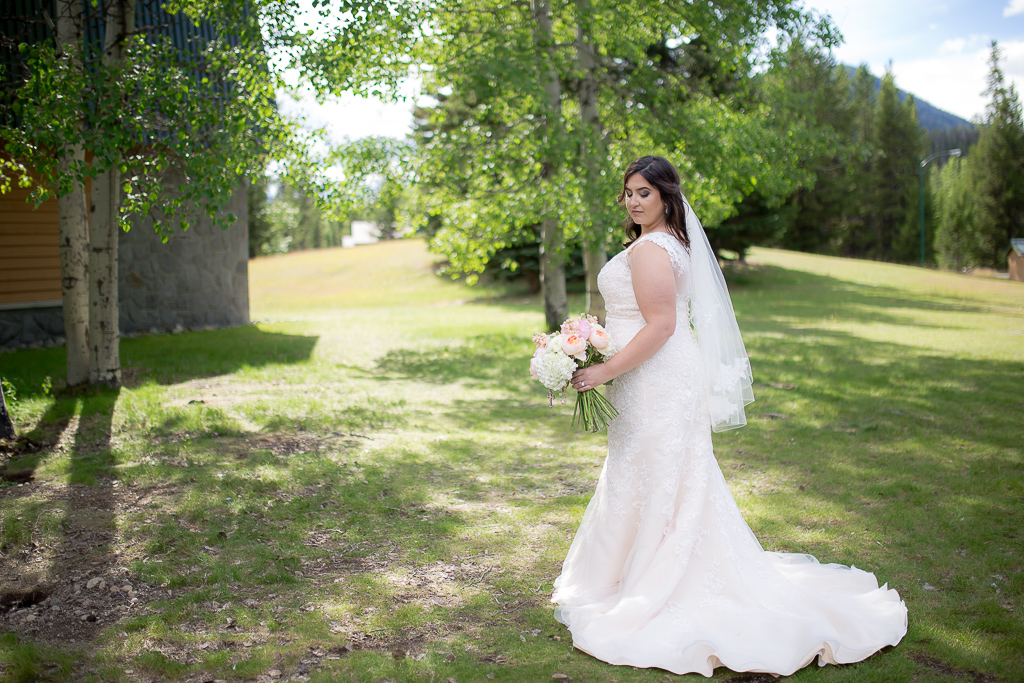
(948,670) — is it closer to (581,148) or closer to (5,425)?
(5,425)

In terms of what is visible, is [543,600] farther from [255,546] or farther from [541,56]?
[541,56]

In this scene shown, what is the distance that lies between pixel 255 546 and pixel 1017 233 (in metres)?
48.9

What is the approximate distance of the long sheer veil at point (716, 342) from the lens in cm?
361

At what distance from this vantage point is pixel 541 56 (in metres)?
10.7

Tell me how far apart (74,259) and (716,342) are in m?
7.24

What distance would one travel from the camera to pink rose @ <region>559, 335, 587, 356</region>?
3391mm

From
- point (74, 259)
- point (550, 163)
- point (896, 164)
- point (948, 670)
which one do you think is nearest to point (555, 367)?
point (948, 670)

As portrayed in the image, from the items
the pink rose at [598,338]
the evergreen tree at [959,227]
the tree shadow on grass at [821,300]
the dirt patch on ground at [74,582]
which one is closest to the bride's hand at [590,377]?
the pink rose at [598,338]

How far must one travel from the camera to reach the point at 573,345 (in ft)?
11.1

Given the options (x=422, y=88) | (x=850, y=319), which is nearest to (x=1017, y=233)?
(x=850, y=319)

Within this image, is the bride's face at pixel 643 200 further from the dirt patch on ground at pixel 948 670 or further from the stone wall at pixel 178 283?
the stone wall at pixel 178 283

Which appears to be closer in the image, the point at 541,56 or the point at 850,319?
the point at 541,56

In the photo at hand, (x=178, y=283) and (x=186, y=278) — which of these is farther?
(x=186, y=278)

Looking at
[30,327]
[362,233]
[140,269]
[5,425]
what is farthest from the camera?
[362,233]
